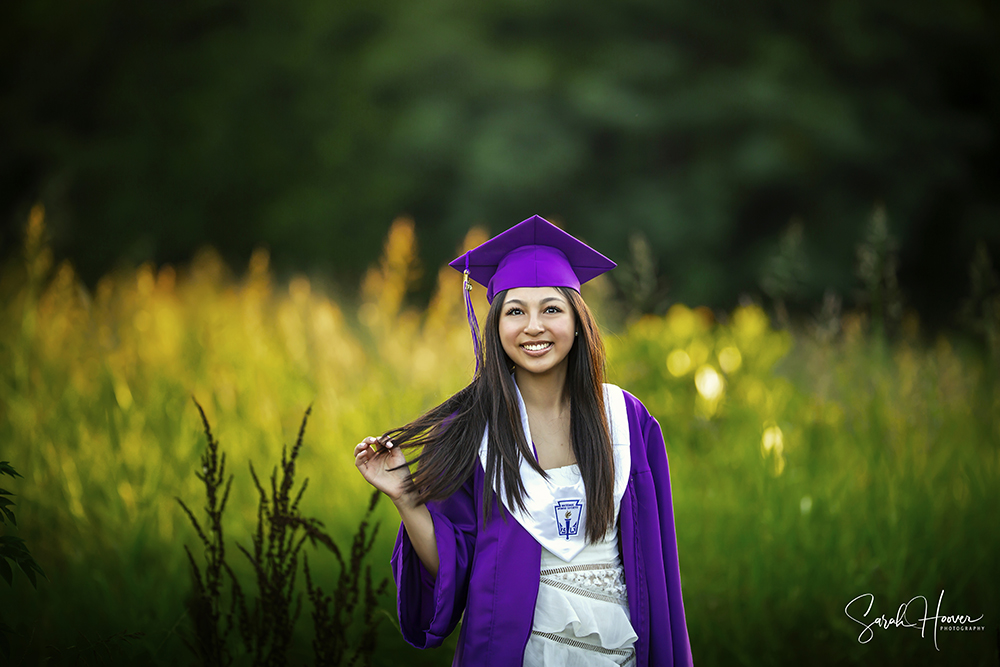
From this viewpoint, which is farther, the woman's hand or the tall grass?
the tall grass

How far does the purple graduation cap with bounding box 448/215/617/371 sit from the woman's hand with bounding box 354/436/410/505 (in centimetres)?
37

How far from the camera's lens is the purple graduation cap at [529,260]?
1996 mm

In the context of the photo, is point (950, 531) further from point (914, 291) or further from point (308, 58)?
point (308, 58)

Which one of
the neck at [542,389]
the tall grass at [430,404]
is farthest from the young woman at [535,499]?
the tall grass at [430,404]

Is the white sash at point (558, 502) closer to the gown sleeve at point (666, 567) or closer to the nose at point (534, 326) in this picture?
the gown sleeve at point (666, 567)

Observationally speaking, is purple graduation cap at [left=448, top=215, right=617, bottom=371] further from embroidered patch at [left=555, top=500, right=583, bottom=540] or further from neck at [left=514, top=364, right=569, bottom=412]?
embroidered patch at [left=555, top=500, right=583, bottom=540]

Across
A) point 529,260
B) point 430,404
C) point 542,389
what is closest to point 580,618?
point 542,389

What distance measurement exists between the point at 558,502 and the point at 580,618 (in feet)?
0.98

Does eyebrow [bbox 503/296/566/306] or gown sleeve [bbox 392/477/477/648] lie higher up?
eyebrow [bbox 503/296/566/306]

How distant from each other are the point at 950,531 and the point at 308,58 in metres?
11.0

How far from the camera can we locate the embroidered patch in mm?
1927

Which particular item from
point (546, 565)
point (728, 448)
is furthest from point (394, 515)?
point (728, 448)
